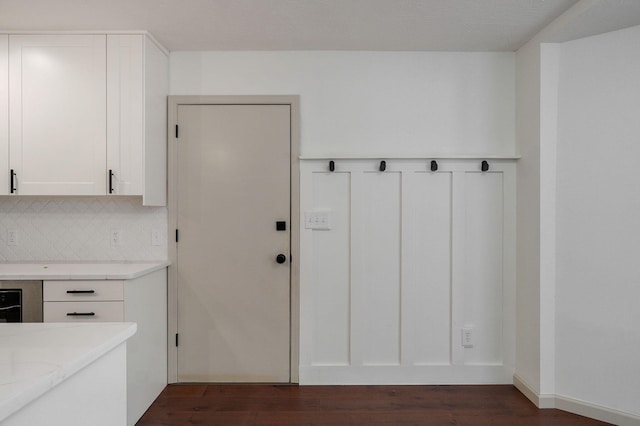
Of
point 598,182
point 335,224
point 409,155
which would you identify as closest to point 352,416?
point 335,224

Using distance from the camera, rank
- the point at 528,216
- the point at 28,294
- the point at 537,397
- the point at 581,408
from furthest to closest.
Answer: the point at 528,216
the point at 537,397
the point at 581,408
the point at 28,294

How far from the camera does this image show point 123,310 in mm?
2330

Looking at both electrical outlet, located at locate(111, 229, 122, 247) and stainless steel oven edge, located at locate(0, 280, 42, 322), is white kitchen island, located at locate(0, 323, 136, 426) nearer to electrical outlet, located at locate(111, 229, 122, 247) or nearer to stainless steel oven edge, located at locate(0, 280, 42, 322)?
stainless steel oven edge, located at locate(0, 280, 42, 322)

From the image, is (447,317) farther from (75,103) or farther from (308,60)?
(75,103)

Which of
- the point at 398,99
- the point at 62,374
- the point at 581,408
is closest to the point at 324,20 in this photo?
the point at 398,99

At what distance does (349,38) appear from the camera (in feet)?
9.16

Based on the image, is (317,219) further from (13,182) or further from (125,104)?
(13,182)

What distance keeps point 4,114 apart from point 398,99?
2.71 meters

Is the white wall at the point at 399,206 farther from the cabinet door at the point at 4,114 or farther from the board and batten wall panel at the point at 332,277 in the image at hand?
the cabinet door at the point at 4,114

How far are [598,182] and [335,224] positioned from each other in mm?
1729

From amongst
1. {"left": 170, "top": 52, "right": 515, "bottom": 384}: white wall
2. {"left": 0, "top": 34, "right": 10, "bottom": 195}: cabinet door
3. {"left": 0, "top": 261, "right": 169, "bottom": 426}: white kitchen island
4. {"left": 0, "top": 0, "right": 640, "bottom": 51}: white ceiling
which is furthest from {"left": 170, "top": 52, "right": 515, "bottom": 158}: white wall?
{"left": 0, "top": 261, "right": 169, "bottom": 426}: white kitchen island

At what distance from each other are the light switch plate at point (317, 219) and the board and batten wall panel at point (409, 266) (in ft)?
0.10

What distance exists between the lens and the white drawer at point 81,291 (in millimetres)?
2328

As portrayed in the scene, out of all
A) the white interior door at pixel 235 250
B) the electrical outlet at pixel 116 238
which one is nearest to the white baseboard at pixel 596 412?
the white interior door at pixel 235 250
